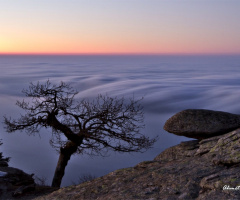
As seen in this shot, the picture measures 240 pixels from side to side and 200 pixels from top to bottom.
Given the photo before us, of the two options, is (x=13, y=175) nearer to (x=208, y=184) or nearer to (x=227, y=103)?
(x=208, y=184)

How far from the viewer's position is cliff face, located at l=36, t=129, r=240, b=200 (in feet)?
30.1

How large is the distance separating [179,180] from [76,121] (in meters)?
11.1

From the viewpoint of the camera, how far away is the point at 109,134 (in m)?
19.8

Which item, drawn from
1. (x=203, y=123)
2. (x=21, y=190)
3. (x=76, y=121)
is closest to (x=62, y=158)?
(x=76, y=121)

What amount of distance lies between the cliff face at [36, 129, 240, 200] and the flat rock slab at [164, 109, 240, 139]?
9.29 ft

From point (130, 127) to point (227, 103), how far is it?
197ft

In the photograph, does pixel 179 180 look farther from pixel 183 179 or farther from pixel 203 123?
pixel 203 123

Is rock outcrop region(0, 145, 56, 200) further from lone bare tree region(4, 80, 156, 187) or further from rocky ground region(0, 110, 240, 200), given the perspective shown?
lone bare tree region(4, 80, 156, 187)

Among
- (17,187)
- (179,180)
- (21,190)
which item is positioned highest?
(179,180)

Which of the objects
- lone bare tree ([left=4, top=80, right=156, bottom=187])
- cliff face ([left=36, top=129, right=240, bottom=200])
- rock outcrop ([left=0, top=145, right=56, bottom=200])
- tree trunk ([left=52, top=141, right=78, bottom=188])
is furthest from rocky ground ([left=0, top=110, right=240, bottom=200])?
lone bare tree ([left=4, top=80, right=156, bottom=187])

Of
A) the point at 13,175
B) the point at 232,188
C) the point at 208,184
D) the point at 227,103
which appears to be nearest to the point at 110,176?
the point at 208,184

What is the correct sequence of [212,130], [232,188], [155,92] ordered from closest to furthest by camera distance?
[232,188] < [212,130] < [155,92]

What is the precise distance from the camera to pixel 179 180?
10406 mm

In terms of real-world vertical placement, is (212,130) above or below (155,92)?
above
